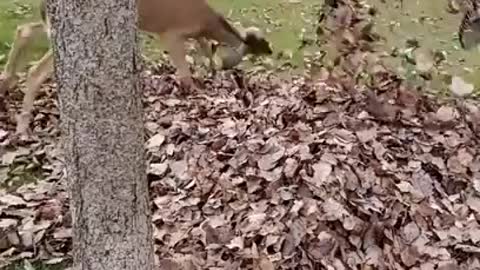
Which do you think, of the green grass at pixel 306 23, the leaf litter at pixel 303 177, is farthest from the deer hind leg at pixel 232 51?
the leaf litter at pixel 303 177

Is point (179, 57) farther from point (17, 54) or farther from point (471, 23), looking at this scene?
point (471, 23)

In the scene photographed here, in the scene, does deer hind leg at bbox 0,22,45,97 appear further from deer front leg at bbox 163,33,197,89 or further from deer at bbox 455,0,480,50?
deer at bbox 455,0,480,50

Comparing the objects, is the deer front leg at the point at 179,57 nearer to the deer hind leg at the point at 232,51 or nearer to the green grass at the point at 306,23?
the deer hind leg at the point at 232,51

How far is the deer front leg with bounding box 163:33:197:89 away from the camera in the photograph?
25.5ft

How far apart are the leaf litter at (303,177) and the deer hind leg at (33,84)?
10 cm

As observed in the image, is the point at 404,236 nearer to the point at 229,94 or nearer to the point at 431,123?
the point at 431,123

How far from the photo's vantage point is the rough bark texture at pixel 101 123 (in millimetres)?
3203

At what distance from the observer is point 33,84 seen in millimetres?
7211

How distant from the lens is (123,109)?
3.29m

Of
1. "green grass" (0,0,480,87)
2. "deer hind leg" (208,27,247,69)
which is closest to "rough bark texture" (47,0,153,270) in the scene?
"deer hind leg" (208,27,247,69)

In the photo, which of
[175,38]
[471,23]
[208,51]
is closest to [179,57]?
[175,38]

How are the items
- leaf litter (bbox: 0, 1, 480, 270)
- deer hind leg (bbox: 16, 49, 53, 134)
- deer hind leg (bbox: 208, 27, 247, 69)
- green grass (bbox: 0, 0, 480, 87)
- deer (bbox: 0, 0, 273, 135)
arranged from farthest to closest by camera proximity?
green grass (bbox: 0, 0, 480, 87) < deer hind leg (bbox: 208, 27, 247, 69) < deer (bbox: 0, 0, 273, 135) < deer hind leg (bbox: 16, 49, 53, 134) < leaf litter (bbox: 0, 1, 480, 270)

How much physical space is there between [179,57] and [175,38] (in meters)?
0.20

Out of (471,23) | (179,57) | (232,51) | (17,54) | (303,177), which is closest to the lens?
(303,177)
